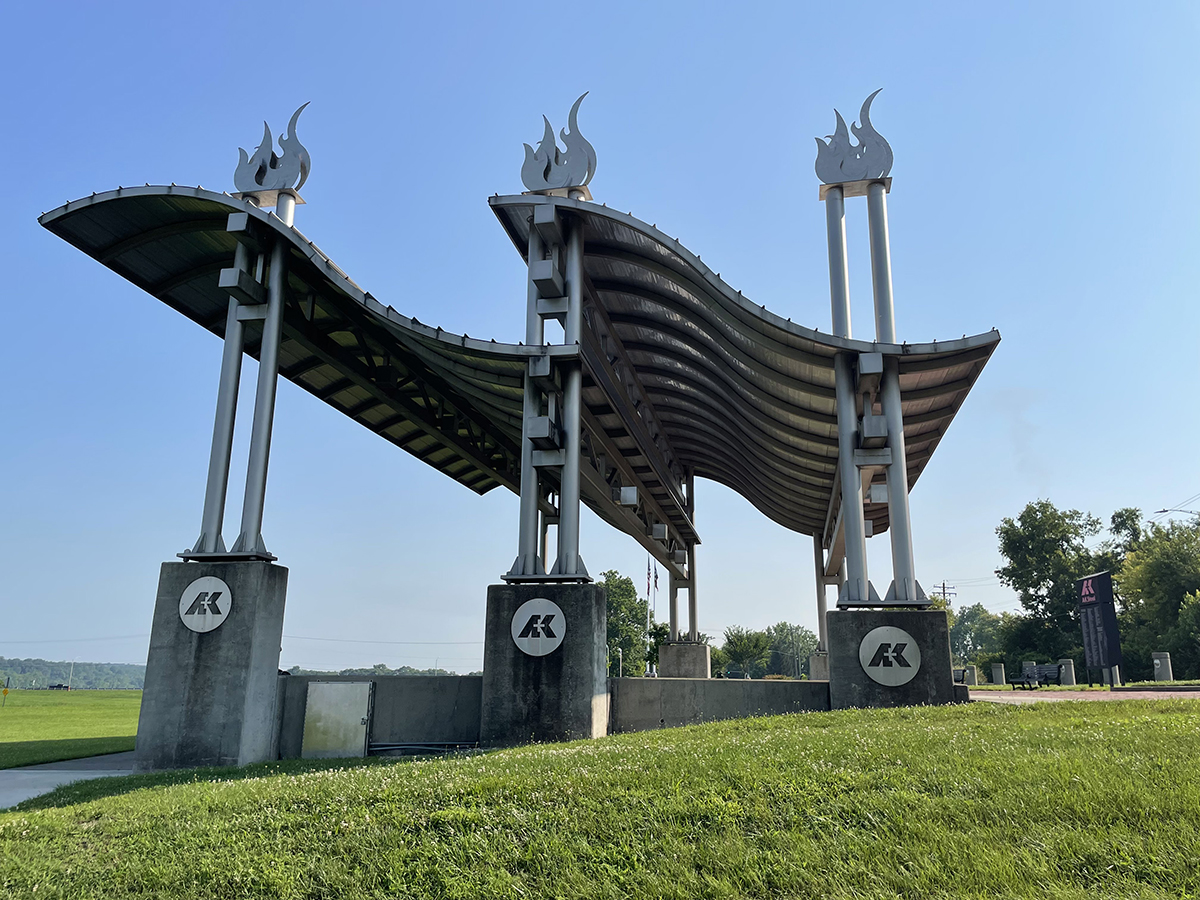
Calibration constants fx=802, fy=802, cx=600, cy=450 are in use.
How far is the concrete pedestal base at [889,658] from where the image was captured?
14.9 meters

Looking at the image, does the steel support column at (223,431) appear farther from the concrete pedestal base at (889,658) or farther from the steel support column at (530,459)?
the concrete pedestal base at (889,658)

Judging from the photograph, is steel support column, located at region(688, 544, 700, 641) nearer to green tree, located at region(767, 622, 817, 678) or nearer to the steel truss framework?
the steel truss framework

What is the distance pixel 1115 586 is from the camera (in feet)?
214

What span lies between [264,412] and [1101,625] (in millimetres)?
25620

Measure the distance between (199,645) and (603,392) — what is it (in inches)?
420

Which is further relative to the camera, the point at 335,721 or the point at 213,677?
the point at 335,721

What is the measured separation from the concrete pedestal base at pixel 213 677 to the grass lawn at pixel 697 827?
532 centimetres

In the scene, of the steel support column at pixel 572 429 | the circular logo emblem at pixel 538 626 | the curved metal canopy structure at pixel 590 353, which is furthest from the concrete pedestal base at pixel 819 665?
the circular logo emblem at pixel 538 626

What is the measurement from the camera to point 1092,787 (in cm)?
688

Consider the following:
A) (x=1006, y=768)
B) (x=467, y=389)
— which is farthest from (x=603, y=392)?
(x=1006, y=768)

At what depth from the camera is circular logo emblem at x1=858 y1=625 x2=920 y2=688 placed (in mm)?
15039

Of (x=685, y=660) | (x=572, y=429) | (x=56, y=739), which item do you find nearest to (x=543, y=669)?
(x=572, y=429)

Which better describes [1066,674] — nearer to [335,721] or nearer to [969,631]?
[335,721]

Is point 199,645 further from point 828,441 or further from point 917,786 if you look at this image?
point 828,441
